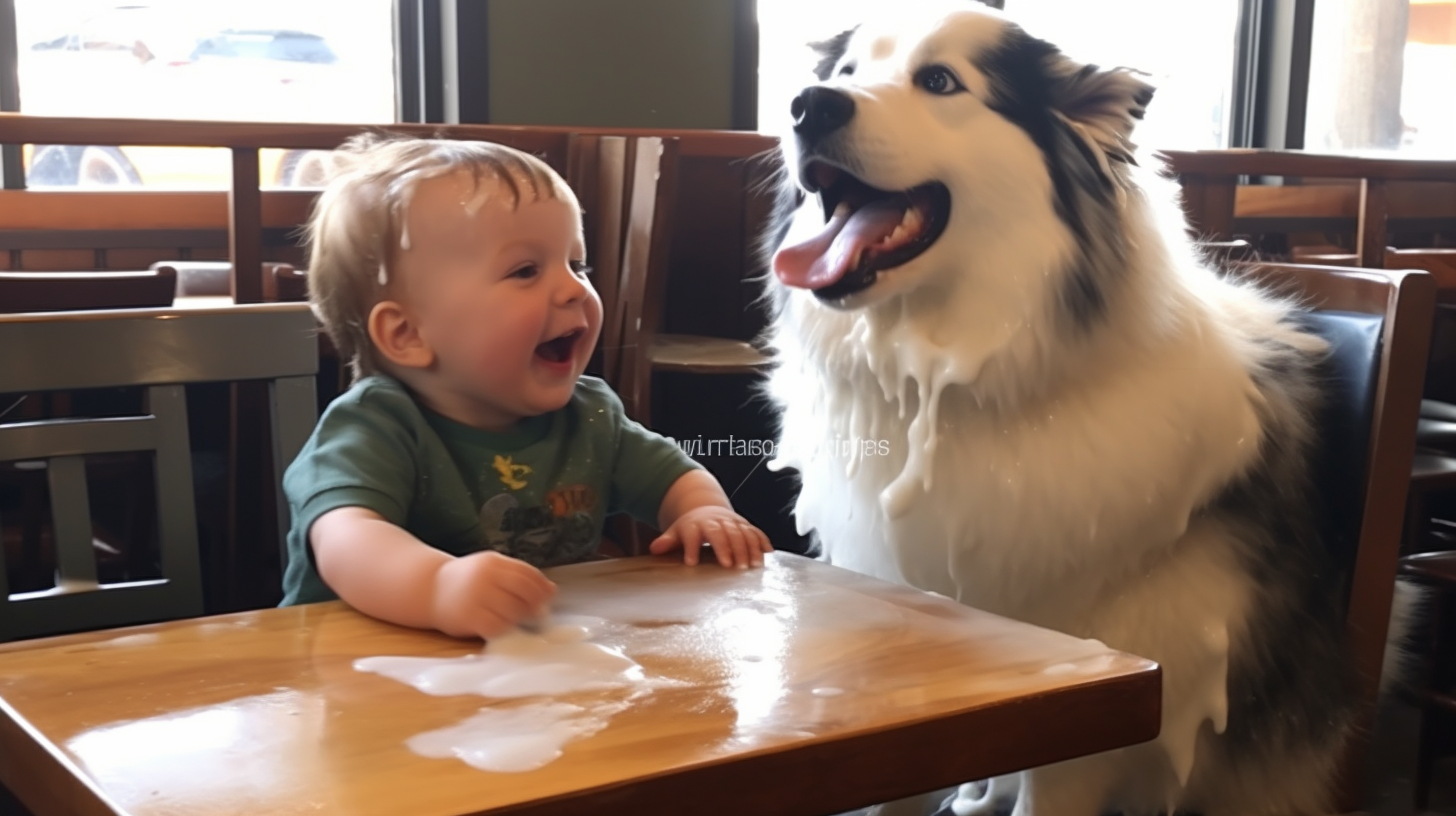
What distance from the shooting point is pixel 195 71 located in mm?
3785

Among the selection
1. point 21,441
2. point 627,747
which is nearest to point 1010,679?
point 627,747

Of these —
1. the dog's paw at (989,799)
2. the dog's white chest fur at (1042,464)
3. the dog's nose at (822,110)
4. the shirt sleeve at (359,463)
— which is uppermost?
the dog's nose at (822,110)

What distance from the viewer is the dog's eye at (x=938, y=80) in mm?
1597

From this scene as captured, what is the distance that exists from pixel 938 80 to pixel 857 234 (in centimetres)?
21

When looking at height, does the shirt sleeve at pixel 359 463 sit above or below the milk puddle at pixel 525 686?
above

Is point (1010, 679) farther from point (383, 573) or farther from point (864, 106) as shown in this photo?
point (864, 106)

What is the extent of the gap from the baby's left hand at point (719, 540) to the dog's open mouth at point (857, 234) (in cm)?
53

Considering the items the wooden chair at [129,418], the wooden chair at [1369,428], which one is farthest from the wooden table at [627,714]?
the wooden chair at [1369,428]

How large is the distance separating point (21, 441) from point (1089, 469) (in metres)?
1.12

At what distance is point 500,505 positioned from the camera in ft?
3.97

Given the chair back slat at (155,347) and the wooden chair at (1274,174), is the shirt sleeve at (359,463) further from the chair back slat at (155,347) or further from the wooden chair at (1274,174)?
the wooden chair at (1274,174)

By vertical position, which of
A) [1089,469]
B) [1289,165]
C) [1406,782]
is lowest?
[1406,782]

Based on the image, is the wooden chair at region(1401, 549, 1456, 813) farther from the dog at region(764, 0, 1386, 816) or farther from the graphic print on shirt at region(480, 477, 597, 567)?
the graphic print on shirt at region(480, 477, 597, 567)

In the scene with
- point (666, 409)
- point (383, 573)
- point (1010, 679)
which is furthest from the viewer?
point (666, 409)
